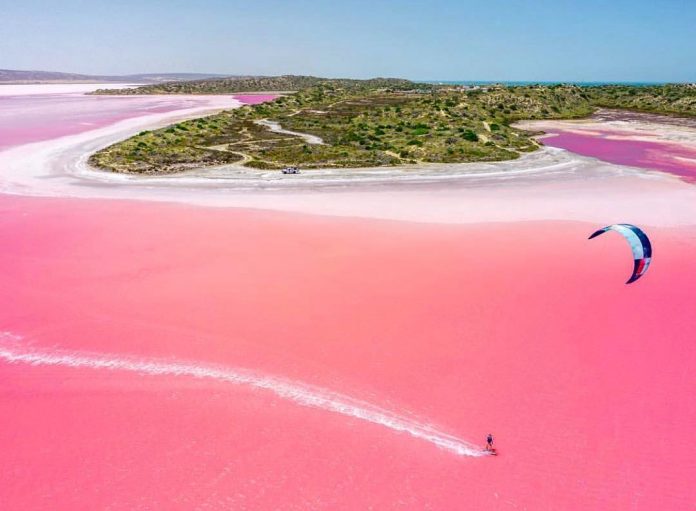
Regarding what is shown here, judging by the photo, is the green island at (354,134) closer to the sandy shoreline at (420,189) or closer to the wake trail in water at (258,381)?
the sandy shoreline at (420,189)

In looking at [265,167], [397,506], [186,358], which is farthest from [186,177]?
[397,506]

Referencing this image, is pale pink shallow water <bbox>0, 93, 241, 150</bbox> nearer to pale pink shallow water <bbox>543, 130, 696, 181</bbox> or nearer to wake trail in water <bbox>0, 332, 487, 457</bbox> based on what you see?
wake trail in water <bbox>0, 332, 487, 457</bbox>

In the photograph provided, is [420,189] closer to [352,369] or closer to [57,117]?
[352,369]

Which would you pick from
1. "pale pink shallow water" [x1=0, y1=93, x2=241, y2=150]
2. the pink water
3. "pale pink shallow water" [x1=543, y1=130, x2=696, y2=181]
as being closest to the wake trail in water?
the pink water

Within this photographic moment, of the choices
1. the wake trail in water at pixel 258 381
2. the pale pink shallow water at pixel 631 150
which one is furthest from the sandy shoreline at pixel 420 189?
the wake trail in water at pixel 258 381

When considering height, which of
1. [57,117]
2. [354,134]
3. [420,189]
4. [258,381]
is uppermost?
[57,117]

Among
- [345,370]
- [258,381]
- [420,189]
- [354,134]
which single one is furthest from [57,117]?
[345,370]

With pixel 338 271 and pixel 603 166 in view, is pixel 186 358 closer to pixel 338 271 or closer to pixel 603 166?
pixel 338 271
